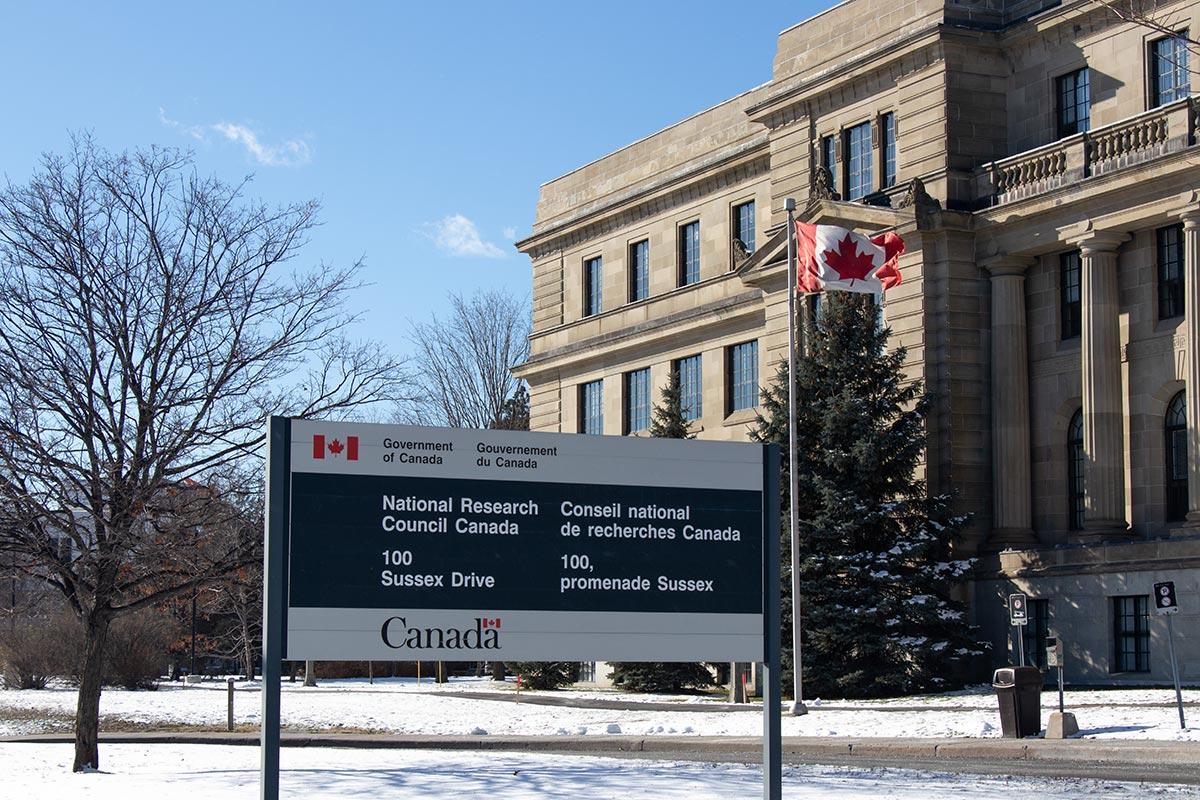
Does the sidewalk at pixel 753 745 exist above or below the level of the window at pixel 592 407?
below

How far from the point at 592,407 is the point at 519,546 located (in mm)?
42492

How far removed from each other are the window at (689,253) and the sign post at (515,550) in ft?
124

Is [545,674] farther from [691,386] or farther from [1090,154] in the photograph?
[1090,154]

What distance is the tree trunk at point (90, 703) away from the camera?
17.8 meters

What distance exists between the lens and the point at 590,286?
54.5 meters

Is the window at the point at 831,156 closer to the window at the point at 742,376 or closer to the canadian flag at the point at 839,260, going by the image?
the window at the point at 742,376

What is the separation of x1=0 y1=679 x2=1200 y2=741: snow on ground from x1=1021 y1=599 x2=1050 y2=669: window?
6.12 feet

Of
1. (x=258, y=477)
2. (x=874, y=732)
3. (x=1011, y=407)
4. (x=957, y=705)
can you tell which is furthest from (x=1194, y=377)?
(x=258, y=477)

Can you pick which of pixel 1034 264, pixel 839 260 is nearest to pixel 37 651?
pixel 839 260

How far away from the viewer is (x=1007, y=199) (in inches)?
1388

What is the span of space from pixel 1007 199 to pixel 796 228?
568cm

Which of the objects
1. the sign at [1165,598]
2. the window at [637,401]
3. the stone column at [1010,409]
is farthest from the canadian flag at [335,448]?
the window at [637,401]

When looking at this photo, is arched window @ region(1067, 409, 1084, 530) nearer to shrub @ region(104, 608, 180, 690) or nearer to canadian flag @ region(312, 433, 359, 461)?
shrub @ region(104, 608, 180, 690)

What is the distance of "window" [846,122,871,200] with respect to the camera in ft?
129
